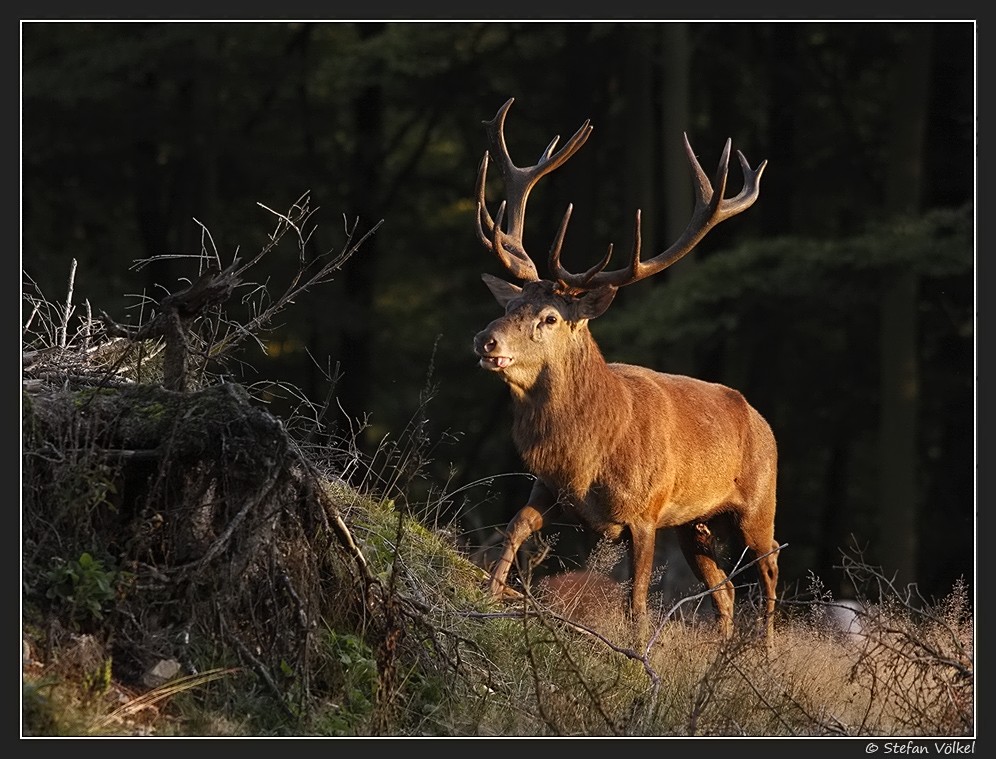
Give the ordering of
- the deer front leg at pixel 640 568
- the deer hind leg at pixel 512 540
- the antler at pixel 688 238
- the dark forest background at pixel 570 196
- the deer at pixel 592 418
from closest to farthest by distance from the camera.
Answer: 1. the deer hind leg at pixel 512 540
2. the deer front leg at pixel 640 568
3. the deer at pixel 592 418
4. the antler at pixel 688 238
5. the dark forest background at pixel 570 196

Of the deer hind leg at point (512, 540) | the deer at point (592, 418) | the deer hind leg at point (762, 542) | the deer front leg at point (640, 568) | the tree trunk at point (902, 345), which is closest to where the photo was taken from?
the deer hind leg at point (512, 540)

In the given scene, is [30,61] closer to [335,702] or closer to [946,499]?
[946,499]

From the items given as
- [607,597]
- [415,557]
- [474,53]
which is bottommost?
[607,597]

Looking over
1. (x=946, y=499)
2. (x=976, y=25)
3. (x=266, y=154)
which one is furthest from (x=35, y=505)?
(x=946, y=499)

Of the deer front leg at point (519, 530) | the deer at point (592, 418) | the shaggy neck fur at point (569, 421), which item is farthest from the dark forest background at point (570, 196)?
the deer front leg at point (519, 530)

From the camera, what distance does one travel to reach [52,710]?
579 centimetres

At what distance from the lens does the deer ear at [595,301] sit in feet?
28.5

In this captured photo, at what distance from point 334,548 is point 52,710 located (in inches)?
59.2

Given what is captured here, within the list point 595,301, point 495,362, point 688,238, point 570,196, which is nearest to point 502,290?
point 595,301

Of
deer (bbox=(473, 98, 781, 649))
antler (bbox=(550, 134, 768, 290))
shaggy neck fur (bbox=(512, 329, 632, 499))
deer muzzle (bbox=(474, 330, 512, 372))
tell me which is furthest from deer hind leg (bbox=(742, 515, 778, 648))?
deer muzzle (bbox=(474, 330, 512, 372))

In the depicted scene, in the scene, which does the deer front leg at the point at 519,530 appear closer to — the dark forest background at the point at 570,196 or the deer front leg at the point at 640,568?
the deer front leg at the point at 640,568

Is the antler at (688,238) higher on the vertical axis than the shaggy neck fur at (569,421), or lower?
higher

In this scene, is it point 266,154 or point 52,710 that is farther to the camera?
point 266,154

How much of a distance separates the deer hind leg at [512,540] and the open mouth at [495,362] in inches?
29.8
